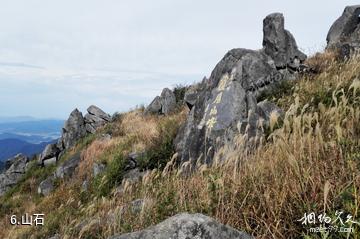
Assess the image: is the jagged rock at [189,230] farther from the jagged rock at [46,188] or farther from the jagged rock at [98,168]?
the jagged rock at [46,188]

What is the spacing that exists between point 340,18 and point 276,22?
7.07m

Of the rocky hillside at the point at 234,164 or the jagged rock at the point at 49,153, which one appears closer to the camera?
the rocky hillside at the point at 234,164

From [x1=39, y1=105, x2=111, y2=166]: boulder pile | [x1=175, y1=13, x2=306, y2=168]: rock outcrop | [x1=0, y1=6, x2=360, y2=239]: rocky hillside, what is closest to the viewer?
[x1=0, y1=6, x2=360, y2=239]: rocky hillside

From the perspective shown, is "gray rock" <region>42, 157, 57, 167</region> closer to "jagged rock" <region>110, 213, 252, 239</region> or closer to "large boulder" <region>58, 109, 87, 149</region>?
"large boulder" <region>58, 109, 87, 149</region>

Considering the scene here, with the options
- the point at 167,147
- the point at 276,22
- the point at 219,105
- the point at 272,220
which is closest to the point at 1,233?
the point at 167,147

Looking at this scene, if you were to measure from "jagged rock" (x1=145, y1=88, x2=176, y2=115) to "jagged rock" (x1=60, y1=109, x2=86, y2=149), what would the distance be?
5.49 m

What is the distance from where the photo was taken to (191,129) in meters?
9.75

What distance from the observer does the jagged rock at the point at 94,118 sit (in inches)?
1120

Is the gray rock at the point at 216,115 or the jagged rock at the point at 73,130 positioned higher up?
the gray rock at the point at 216,115

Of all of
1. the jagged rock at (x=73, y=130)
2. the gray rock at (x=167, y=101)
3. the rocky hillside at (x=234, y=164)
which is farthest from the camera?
the jagged rock at (x=73, y=130)

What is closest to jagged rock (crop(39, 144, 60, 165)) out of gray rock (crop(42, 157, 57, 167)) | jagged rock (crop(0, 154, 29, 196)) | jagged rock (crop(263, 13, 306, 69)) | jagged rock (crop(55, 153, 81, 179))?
gray rock (crop(42, 157, 57, 167))

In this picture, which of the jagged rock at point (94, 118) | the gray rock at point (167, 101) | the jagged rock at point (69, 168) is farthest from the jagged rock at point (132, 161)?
the jagged rock at point (94, 118)

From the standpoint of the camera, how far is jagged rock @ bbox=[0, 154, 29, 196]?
24953 mm

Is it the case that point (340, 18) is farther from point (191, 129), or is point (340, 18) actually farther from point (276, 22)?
point (191, 129)
